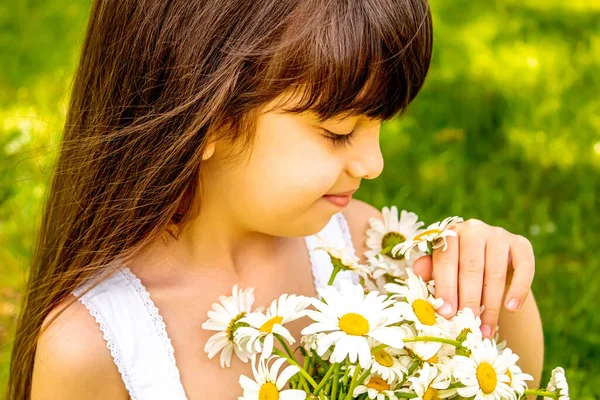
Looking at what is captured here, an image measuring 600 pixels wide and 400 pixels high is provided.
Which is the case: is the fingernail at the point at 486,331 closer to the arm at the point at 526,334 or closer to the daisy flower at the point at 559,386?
the daisy flower at the point at 559,386

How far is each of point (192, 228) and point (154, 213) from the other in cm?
14

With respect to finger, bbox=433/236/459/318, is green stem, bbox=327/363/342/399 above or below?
below

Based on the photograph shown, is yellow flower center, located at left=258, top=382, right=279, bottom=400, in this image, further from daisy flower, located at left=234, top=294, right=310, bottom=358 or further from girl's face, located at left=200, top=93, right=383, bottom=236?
girl's face, located at left=200, top=93, right=383, bottom=236

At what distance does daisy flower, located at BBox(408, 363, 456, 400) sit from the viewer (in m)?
1.14

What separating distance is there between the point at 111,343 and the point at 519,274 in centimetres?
68

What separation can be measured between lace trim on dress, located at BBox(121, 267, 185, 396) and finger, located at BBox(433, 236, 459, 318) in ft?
1.52

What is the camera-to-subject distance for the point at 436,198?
2635 millimetres

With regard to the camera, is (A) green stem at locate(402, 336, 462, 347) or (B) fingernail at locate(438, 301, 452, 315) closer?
(A) green stem at locate(402, 336, 462, 347)

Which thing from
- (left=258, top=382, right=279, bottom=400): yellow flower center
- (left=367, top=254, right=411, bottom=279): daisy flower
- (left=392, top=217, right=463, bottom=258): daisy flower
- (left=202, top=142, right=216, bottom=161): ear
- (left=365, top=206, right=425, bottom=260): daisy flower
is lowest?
(left=258, top=382, right=279, bottom=400): yellow flower center

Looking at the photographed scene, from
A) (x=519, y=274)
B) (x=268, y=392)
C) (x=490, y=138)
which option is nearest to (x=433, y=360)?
(x=268, y=392)

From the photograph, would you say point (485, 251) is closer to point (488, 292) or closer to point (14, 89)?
point (488, 292)

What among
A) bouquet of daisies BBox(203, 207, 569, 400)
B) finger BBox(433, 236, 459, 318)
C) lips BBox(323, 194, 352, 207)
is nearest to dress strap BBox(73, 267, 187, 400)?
bouquet of daisies BBox(203, 207, 569, 400)

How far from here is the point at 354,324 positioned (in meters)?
1.15

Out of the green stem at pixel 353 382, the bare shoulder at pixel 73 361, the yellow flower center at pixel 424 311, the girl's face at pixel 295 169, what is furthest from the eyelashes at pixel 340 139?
the bare shoulder at pixel 73 361
